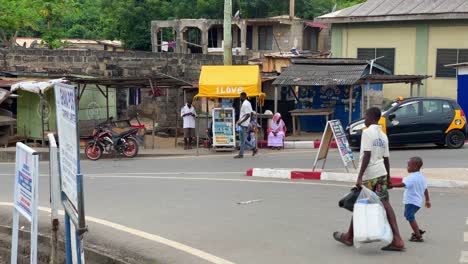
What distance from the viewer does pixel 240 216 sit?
914cm

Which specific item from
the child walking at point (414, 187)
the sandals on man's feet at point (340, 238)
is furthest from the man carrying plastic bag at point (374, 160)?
the child walking at point (414, 187)

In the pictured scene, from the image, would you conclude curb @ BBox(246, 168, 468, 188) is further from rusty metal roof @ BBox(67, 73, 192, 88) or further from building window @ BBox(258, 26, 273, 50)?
building window @ BBox(258, 26, 273, 50)

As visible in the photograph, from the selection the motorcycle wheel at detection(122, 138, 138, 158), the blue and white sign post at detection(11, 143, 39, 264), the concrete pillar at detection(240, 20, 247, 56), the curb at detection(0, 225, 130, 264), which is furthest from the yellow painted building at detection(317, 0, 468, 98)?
the blue and white sign post at detection(11, 143, 39, 264)

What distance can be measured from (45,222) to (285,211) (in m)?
3.51

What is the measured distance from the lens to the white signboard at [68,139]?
4.84m

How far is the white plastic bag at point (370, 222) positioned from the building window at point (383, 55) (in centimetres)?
1954

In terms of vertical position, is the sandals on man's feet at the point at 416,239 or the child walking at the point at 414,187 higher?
the child walking at the point at 414,187

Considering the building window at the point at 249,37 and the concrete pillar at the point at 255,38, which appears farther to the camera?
the building window at the point at 249,37

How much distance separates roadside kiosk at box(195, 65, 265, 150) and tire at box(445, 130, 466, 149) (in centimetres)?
583

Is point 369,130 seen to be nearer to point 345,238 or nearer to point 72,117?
point 345,238

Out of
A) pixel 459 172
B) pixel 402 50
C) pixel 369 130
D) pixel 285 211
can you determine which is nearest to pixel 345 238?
→ pixel 369 130

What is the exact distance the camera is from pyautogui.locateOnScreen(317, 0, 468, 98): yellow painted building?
2377cm

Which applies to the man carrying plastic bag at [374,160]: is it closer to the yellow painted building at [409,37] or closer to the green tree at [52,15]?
the yellow painted building at [409,37]

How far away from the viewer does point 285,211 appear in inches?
372
